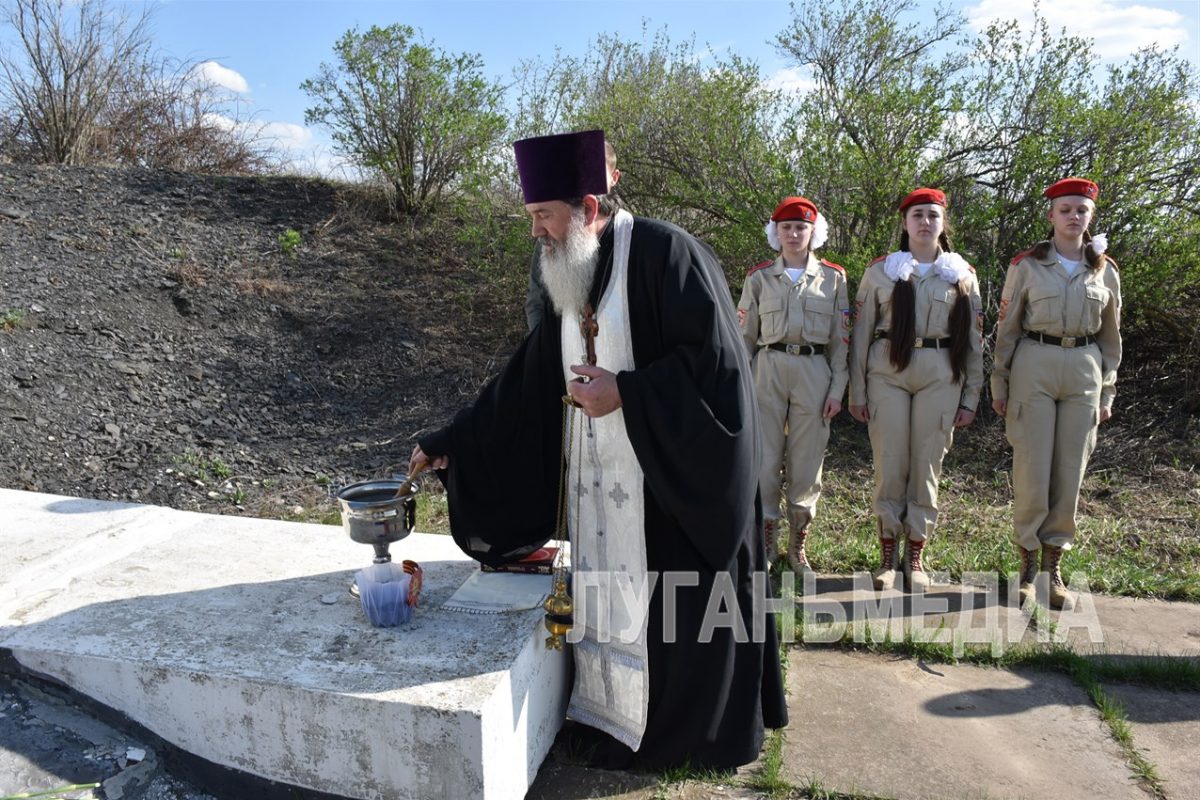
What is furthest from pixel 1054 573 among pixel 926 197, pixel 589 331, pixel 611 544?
pixel 589 331

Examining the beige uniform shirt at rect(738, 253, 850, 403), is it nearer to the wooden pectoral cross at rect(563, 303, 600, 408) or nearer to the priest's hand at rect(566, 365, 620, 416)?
the wooden pectoral cross at rect(563, 303, 600, 408)

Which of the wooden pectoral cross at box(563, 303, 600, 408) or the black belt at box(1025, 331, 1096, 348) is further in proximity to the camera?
the black belt at box(1025, 331, 1096, 348)

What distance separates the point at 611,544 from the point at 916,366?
7.86 ft

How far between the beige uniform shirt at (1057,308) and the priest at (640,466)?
2.27 metres

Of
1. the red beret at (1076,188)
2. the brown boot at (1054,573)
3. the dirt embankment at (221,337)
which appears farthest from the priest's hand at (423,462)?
the red beret at (1076,188)

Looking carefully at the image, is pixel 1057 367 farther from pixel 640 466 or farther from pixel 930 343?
pixel 640 466

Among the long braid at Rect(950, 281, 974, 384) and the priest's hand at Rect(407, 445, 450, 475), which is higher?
the long braid at Rect(950, 281, 974, 384)

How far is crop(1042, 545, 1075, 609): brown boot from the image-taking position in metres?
4.43

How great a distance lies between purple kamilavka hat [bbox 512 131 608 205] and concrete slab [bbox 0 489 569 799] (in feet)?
4.68

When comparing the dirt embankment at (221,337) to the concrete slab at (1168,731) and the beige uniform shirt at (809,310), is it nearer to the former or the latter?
the beige uniform shirt at (809,310)

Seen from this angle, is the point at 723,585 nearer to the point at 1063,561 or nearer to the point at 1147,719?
the point at 1147,719

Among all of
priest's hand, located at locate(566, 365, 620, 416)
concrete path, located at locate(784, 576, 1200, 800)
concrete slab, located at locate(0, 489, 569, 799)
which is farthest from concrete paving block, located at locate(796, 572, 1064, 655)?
priest's hand, located at locate(566, 365, 620, 416)

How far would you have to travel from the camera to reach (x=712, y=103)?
7.37m

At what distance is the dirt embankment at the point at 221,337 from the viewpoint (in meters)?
5.98
